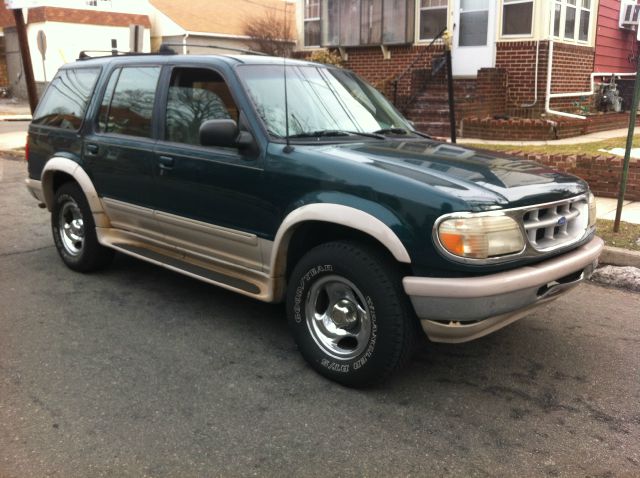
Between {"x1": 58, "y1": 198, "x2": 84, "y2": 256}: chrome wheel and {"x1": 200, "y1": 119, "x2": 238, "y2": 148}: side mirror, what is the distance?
2237 mm

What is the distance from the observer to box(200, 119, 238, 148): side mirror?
12.7ft

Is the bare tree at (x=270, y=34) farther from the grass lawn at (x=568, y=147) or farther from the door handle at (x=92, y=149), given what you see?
the door handle at (x=92, y=149)

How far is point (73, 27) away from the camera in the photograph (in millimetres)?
27406

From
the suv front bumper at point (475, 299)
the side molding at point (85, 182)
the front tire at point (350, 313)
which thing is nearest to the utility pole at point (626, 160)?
the suv front bumper at point (475, 299)

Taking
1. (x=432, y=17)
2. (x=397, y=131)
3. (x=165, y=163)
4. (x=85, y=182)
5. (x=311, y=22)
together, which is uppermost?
(x=311, y=22)

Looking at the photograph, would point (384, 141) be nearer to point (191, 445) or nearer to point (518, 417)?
point (518, 417)

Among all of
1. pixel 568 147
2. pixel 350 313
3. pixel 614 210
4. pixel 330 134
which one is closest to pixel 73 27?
pixel 568 147

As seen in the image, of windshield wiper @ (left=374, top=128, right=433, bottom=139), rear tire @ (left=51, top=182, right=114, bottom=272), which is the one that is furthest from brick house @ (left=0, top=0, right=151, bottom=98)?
windshield wiper @ (left=374, top=128, right=433, bottom=139)

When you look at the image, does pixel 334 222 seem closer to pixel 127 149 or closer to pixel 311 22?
pixel 127 149

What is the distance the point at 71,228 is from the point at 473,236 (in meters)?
4.00

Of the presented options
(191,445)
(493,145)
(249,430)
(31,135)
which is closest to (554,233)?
(249,430)

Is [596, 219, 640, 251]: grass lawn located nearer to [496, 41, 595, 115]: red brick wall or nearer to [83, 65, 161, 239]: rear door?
[83, 65, 161, 239]: rear door

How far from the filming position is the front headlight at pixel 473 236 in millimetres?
3191

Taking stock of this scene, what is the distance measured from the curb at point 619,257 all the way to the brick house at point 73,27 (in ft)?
79.7
